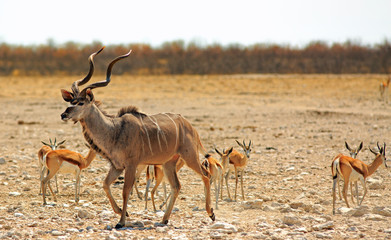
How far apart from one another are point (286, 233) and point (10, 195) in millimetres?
5615

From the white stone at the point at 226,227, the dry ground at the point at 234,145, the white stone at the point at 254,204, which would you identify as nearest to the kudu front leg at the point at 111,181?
the dry ground at the point at 234,145

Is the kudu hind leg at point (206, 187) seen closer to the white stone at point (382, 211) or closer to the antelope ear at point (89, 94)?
the antelope ear at point (89, 94)

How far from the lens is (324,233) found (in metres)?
7.34

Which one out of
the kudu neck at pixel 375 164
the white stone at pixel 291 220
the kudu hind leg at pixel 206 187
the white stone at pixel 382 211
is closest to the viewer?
the white stone at pixel 291 220

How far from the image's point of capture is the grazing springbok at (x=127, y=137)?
7797 mm

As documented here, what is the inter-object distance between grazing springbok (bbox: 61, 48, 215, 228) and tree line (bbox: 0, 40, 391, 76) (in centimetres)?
3588

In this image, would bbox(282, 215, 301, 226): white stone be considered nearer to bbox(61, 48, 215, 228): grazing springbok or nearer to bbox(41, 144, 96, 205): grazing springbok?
bbox(61, 48, 215, 228): grazing springbok

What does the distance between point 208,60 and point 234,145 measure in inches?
1222

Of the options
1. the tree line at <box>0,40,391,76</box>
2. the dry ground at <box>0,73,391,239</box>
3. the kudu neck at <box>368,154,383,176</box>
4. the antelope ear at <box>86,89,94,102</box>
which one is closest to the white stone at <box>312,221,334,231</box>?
the dry ground at <box>0,73,391,239</box>

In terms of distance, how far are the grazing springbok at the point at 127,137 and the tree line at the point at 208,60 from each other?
35.9m

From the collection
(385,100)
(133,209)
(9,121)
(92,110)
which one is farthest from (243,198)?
(385,100)

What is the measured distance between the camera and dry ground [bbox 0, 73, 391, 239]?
7.84m

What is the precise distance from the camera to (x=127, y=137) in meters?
7.94

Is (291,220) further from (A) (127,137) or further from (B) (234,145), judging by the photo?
(B) (234,145)
